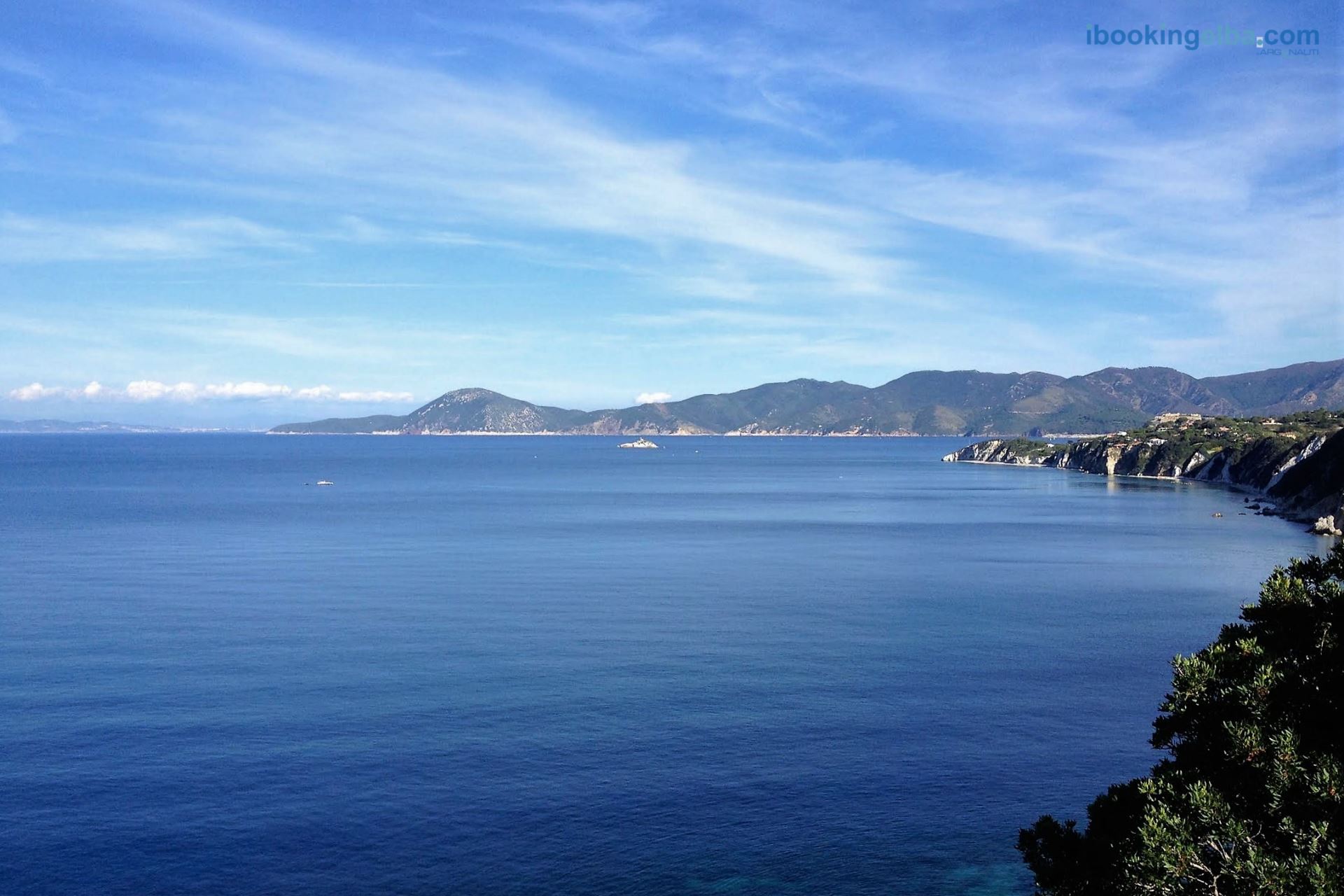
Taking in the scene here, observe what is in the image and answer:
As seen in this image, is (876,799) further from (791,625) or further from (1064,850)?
(791,625)

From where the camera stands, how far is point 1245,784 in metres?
23.1

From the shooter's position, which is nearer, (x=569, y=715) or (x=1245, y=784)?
(x=1245, y=784)

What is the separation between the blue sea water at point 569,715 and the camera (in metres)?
39.3

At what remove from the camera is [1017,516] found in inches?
6693

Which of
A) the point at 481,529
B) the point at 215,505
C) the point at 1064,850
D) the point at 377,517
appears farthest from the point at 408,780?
the point at 215,505

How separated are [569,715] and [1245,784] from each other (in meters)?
37.3

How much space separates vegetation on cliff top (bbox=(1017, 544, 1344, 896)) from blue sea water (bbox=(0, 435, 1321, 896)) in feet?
45.2

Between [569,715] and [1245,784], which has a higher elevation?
[1245,784]

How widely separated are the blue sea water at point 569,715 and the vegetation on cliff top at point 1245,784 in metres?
13.8

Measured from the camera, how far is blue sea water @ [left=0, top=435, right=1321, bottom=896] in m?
39.3

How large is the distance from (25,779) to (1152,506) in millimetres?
177694

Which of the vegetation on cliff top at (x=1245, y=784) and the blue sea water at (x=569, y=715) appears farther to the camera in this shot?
the blue sea water at (x=569, y=715)

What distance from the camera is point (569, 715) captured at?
55188 millimetres

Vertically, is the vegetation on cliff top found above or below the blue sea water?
above
